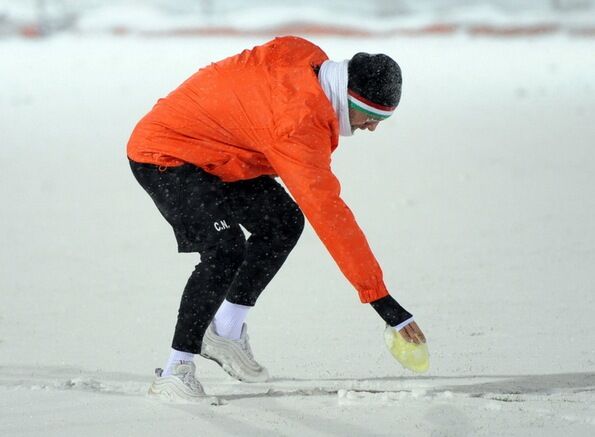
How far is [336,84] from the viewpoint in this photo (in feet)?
10.2

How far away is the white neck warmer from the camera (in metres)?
3.11

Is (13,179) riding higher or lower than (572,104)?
lower

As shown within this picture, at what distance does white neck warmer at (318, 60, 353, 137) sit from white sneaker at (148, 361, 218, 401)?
0.94m

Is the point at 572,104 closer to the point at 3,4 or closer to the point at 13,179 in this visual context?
the point at 13,179

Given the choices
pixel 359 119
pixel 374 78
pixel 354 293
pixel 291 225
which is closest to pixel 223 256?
pixel 291 225

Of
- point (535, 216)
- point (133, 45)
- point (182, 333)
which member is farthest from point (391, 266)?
point (133, 45)

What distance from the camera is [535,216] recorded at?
6.46 meters

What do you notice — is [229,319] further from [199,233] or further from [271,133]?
[271,133]

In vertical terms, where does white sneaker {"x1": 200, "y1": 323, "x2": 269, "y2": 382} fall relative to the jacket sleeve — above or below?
below

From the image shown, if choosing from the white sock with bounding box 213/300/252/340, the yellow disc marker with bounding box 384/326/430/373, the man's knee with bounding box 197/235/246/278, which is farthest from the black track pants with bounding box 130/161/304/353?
the yellow disc marker with bounding box 384/326/430/373

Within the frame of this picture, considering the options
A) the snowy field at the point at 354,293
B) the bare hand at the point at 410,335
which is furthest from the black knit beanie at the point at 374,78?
the snowy field at the point at 354,293

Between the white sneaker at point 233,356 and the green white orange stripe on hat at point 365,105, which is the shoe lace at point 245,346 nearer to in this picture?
the white sneaker at point 233,356

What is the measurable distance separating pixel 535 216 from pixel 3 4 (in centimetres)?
1221

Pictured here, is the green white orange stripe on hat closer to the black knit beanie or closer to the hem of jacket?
the black knit beanie
